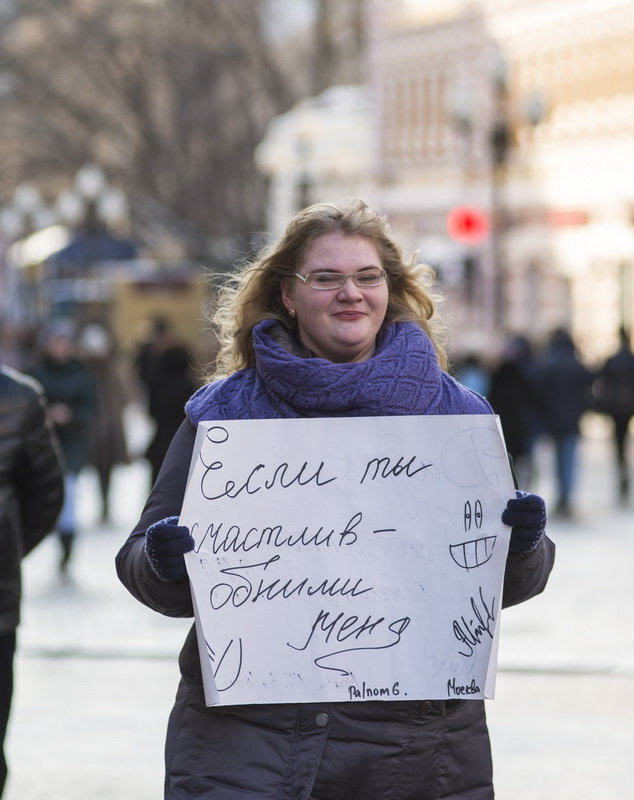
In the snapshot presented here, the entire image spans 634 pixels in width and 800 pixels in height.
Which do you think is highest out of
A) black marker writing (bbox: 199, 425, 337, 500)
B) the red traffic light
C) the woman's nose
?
the red traffic light

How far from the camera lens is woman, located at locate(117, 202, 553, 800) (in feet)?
12.3

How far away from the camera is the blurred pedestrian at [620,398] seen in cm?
2012

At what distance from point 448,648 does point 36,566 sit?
34.8 ft

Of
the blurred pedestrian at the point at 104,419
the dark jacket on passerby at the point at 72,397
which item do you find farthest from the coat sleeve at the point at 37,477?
the blurred pedestrian at the point at 104,419

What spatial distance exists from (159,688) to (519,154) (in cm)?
3636

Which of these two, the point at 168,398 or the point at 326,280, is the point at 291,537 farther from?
the point at 168,398

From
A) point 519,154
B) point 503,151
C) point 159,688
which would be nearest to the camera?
point 159,688

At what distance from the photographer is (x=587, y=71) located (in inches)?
1651

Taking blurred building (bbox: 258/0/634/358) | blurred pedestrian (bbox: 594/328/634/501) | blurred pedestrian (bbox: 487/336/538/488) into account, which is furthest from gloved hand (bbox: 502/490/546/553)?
blurred building (bbox: 258/0/634/358)

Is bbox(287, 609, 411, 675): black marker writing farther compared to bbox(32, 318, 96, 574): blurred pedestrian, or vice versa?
bbox(32, 318, 96, 574): blurred pedestrian

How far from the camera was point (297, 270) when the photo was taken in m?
4.00

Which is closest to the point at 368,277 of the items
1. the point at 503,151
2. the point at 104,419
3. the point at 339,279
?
the point at 339,279

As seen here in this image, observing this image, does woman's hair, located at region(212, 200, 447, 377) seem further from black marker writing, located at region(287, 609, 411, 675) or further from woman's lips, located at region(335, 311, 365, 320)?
black marker writing, located at region(287, 609, 411, 675)

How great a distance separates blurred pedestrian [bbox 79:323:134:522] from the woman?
43.4 feet
